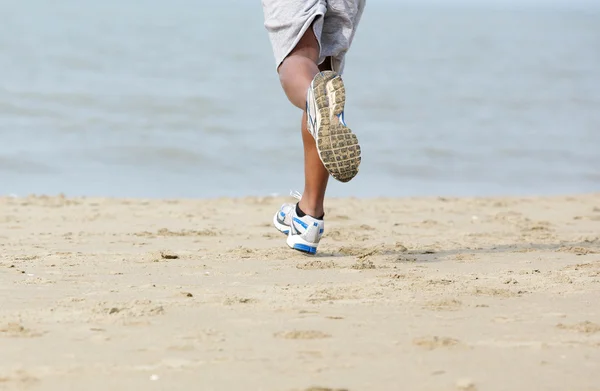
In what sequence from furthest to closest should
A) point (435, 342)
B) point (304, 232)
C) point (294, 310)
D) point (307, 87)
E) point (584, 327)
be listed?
point (304, 232), point (307, 87), point (294, 310), point (584, 327), point (435, 342)

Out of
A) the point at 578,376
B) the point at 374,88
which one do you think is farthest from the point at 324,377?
the point at 374,88

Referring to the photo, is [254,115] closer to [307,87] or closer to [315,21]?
[315,21]

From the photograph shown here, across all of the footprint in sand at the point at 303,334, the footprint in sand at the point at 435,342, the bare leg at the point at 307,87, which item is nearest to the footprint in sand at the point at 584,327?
the footprint in sand at the point at 435,342

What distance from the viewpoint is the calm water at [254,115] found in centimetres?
809

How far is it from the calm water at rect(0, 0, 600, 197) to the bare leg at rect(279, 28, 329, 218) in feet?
12.1

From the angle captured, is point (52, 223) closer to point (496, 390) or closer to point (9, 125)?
point (496, 390)

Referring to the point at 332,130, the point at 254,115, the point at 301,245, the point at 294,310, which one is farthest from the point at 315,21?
the point at 254,115

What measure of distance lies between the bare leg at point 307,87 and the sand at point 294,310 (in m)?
0.24

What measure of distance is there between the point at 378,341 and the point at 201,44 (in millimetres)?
17449

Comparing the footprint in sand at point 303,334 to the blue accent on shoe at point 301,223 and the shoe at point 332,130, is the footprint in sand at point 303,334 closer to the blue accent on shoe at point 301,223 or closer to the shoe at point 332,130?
the shoe at point 332,130

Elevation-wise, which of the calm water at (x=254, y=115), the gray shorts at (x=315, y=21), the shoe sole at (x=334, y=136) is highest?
the gray shorts at (x=315, y=21)

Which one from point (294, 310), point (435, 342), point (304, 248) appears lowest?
point (304, 248)

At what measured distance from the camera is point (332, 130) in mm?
2984

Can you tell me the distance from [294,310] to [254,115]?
8800 mm
